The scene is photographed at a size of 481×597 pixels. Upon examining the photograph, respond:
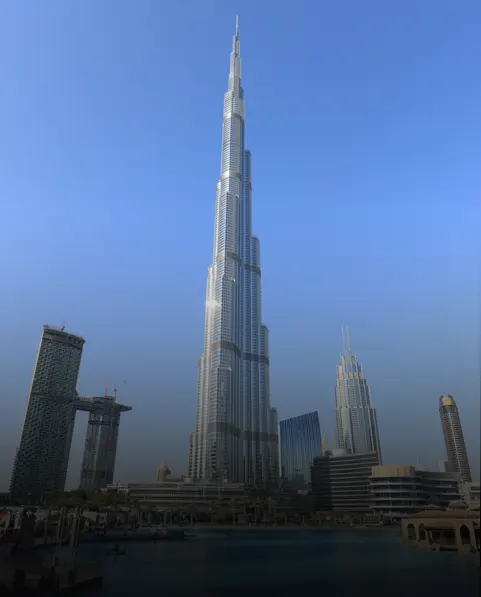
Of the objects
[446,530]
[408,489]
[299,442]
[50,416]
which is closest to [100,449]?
[50,416]

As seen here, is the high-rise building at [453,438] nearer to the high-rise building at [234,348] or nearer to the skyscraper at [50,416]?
the skyscraper at [50,416]

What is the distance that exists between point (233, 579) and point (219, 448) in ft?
264

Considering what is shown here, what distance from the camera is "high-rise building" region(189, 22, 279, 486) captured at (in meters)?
96.5

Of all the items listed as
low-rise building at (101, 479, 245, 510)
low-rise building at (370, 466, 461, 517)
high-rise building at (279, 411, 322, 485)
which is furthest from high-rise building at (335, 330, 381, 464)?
high-rise building at (279, 411, 322, 485)

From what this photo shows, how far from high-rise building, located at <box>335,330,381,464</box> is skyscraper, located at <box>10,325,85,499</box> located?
141ft

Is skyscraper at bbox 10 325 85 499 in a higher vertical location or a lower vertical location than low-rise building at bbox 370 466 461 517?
higher

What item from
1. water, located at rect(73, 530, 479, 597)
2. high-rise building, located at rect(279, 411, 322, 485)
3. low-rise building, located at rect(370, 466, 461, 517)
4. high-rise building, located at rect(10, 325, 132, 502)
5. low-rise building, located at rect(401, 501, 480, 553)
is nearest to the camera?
low-rise building, located at rect(401, 501, 480, 553)

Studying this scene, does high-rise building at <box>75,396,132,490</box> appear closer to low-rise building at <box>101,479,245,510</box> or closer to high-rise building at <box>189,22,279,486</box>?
low-rise building at <box>101,479,245,510</box>

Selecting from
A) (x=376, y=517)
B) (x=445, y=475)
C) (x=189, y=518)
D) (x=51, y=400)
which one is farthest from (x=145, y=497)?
(x=445, y=475)

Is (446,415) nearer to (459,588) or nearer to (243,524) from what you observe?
(459,588)

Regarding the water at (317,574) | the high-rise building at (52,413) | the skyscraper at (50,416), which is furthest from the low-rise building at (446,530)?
the skyscraper at (50,416)

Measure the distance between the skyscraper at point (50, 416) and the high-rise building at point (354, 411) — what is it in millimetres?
42839

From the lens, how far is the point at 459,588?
1177 centimetres

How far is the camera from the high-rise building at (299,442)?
419ft
